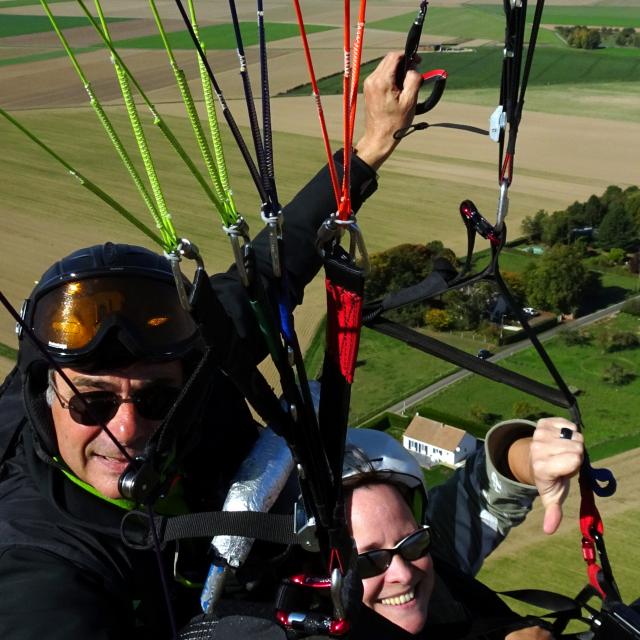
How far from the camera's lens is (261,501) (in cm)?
219

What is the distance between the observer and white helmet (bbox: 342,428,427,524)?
2246 mm

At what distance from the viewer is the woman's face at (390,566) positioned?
7.22 feet

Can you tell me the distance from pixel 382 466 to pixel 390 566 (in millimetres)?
250

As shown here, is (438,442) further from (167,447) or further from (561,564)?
(167,447)

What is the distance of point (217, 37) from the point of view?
149 ft

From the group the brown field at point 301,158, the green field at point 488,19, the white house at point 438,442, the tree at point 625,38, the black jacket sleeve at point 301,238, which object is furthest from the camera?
the tree at point 625,38

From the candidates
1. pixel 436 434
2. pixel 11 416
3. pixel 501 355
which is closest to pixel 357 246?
pixel 11 416

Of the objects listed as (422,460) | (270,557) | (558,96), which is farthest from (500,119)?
(558,96)

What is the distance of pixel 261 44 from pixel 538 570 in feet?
34.7

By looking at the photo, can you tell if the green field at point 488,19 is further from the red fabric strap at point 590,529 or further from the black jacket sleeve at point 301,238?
the red fabric strap at point 590,529

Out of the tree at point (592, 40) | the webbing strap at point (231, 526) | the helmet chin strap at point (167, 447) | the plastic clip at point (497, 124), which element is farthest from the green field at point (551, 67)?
the webbing strap at point (231, 526)

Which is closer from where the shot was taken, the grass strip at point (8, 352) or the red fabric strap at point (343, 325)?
the red fabric strap at point (343, 325)

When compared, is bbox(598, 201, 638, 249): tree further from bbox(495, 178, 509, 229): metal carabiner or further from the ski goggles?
the ski goggles

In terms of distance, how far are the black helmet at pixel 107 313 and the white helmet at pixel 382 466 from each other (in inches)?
20.8
